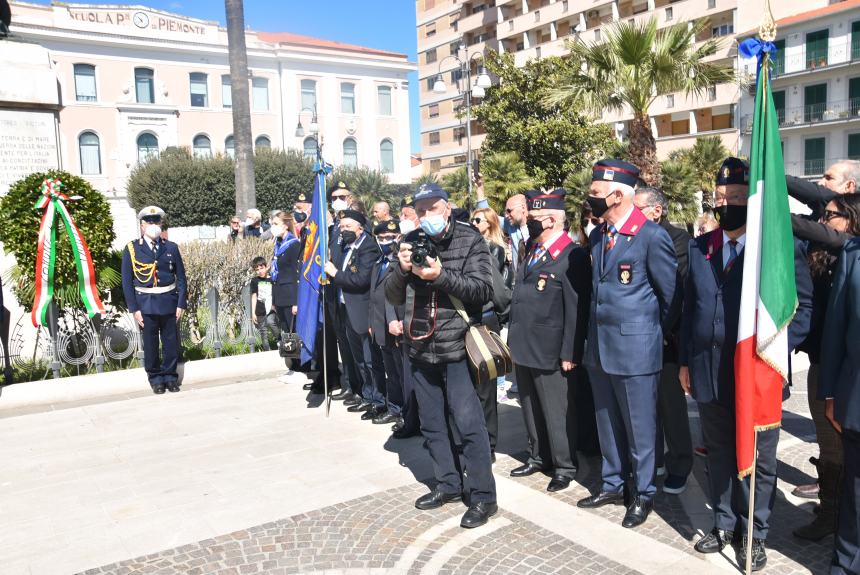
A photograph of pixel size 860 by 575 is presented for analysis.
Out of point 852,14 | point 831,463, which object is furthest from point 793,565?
point 852,14

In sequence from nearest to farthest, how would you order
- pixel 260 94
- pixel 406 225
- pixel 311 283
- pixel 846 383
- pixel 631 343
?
pixel 846 383, pixel 631 343, pixel 406 225, pixel 311 283, pixel 260 94

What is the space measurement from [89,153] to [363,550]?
49.9 m

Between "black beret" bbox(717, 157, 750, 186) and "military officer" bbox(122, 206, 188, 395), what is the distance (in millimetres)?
6102

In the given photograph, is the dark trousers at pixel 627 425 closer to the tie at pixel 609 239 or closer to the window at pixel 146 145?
the tie at pixel 609 239

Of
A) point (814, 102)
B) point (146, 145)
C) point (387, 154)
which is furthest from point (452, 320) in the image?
point (387, 154)

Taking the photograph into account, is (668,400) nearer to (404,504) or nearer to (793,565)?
(793,565)

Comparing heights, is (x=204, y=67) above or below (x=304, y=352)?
above

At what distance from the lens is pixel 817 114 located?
1581 inches

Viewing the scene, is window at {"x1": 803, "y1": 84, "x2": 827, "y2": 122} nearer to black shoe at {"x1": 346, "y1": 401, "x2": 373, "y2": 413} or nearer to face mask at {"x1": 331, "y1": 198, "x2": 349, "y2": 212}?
face mask at {"x1": 331, "y1": 198, "x2": 349, "y2": 212}

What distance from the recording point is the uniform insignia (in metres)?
4.27

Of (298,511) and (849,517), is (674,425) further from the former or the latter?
(298,511)

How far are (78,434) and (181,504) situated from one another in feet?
7.59

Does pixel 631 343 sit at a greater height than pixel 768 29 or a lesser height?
lesser

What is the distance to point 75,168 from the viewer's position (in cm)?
4675
